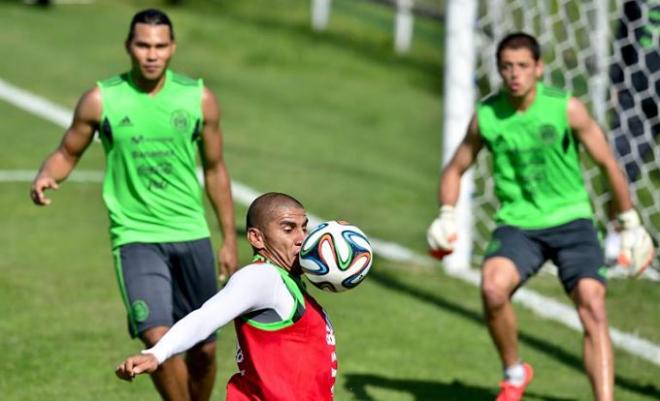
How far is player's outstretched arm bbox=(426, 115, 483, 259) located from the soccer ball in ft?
9.89

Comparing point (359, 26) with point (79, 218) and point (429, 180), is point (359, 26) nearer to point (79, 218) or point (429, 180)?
point (429, 180)

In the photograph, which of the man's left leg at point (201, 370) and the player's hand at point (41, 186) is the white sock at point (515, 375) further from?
the player's hand at point (41, 186)

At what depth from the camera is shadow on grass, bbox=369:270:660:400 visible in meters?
9.36

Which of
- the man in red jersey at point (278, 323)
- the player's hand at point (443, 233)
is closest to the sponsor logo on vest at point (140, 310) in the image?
the man in red jersey at point (278, 323)

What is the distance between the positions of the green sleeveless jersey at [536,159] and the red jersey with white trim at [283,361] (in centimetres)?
298

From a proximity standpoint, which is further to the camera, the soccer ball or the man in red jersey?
the man in red jersey

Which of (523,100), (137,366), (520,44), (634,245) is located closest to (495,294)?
(634,245)

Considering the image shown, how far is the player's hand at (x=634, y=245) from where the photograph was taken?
8.43 meters

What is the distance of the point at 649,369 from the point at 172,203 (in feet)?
12.2

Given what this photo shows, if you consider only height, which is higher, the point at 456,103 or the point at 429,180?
the point at 456,103

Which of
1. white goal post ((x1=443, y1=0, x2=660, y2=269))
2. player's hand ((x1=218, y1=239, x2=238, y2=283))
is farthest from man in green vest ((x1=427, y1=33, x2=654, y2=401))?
white goal post ((x1=443, y1=0, x2=660, y2=269))

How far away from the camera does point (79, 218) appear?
44.3 feet

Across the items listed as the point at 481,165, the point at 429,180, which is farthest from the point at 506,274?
the point at 429,180

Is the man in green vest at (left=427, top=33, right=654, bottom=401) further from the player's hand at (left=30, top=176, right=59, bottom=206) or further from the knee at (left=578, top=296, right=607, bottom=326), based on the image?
the player's hand at (left=30, top=176, right=59, bottom=206)
